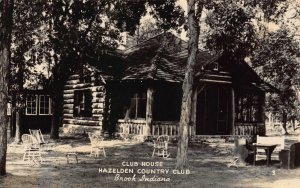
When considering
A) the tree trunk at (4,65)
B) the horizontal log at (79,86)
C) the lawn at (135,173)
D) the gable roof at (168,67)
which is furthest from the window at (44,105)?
the tree trunk at (4,65)

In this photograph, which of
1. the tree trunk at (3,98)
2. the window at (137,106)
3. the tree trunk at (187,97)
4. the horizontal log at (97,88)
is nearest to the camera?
the tree trunk at (3,98)

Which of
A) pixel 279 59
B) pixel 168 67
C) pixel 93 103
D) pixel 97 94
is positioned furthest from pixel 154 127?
pixel 279 59

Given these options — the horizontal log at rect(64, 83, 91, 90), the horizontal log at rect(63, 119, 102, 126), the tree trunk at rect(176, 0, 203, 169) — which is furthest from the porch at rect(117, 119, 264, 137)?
the tree trunk at rect(176, 0, 203, 169)

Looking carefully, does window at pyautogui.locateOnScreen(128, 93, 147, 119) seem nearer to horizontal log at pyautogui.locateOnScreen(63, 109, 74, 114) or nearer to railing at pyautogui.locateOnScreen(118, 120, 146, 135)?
railing at pyautogui.locateOnScreen(118, 120, 146, 135)

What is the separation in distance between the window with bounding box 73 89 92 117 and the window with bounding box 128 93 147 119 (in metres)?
3.21

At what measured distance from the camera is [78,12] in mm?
22453

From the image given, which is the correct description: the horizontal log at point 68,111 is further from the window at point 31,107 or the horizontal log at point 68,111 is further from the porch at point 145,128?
the porch at point 145,128

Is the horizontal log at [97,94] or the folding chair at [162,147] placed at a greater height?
the horizontal log at [97,94]

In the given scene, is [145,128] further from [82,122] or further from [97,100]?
[82,122]

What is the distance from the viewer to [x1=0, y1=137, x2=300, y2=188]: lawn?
10.7 m

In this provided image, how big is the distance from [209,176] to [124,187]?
2.94 metres

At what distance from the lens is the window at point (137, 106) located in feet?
77.9

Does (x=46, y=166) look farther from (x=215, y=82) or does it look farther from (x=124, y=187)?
(x=215, y=82)

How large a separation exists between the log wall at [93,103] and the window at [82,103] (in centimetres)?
24
